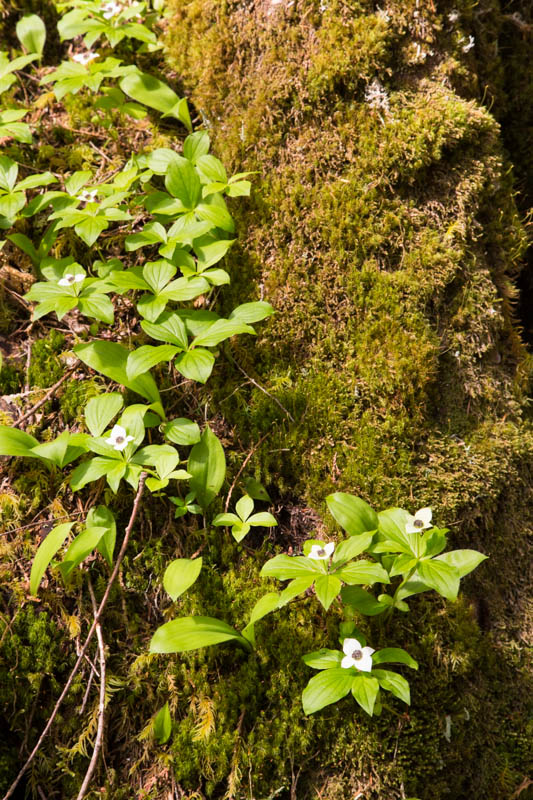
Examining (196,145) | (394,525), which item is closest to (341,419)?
(394,525)

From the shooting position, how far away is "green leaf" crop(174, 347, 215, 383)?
2006mm

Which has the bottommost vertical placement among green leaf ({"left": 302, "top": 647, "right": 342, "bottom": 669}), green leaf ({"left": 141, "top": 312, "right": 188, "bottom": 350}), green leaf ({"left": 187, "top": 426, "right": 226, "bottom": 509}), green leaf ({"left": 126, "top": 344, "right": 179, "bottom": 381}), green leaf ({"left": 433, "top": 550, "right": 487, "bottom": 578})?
green leaf ({"left": 302, "top": 647, "right": 342, "bottom": 669})

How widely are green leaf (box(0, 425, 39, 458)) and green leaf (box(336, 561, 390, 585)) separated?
110cm

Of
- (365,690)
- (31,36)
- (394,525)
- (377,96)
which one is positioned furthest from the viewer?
(31,36)

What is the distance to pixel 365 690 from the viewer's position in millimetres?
1727

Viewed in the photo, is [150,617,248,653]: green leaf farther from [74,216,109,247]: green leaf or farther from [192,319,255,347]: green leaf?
[74,216,109,247]: green leaf

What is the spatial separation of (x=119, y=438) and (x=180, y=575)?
49 cm

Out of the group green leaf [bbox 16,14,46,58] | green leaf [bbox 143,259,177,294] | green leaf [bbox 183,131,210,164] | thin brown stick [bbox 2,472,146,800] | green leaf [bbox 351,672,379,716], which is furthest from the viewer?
green leaf [bbox 16,14,46,58]

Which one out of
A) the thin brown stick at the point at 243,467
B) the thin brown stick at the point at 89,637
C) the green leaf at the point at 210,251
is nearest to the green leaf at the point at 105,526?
the thin brown stick at the point at 89,637

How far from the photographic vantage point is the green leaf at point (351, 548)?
1845 mm

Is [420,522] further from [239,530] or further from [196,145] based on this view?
[196,145]

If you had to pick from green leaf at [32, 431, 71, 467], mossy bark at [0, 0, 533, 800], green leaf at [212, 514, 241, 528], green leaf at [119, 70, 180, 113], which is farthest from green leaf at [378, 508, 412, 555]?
green leaf at [119, 70, 180, 113]

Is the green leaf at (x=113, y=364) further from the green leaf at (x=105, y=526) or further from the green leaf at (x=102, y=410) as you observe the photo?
the green leaf at (x=105, y=526)

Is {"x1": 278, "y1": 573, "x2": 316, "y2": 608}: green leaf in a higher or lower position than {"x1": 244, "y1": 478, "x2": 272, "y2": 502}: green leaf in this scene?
higher
